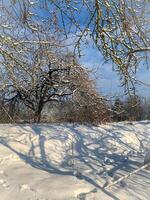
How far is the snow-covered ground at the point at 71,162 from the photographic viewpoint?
296 inches

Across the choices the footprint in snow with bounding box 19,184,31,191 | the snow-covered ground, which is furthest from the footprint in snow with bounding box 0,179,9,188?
the footprint in snow with bounding box 19,184,31,191

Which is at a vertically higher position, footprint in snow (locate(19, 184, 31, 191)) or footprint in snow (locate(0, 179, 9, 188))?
footprint in snow (locate(0, 179, 9, 188))

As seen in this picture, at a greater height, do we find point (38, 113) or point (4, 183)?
point (38, 113)

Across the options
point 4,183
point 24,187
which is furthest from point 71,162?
point 24,187

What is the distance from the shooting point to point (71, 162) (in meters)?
10.2

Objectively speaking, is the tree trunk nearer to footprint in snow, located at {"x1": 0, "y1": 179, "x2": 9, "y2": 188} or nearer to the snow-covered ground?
the snow-covered ground

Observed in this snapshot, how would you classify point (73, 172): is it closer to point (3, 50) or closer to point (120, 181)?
point (120, 181)

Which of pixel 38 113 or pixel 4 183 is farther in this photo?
pixel 38 113

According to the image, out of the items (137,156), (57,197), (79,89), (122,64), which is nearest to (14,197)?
(57,197)

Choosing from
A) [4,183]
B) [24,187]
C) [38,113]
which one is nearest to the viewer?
[24,187]

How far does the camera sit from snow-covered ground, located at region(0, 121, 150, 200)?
7.51 m

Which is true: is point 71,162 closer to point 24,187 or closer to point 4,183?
point 4,183

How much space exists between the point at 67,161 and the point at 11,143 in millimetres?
1402

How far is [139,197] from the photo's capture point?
748 centimetres
